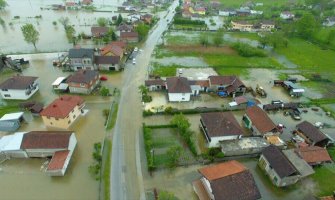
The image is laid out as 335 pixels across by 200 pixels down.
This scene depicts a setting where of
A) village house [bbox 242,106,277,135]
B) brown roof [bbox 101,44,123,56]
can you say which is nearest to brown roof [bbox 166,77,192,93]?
village house [bbox 242,106,277,135]

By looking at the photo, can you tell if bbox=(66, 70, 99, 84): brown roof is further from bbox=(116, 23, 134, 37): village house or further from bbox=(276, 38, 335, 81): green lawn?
bbox=(276, 38, 335, 81): green lawn

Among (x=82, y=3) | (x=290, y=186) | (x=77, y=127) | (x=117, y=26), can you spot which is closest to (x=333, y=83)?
(x=290, y=186)

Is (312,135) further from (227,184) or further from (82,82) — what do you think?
(82,82)

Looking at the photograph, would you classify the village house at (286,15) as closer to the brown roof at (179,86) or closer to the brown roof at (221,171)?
the brown roof at (179,86)

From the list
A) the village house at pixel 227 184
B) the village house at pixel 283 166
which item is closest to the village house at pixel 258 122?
the village house at pixel 283 166

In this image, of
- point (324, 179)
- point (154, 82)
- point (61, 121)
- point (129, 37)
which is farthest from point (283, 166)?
point (129, 37)
